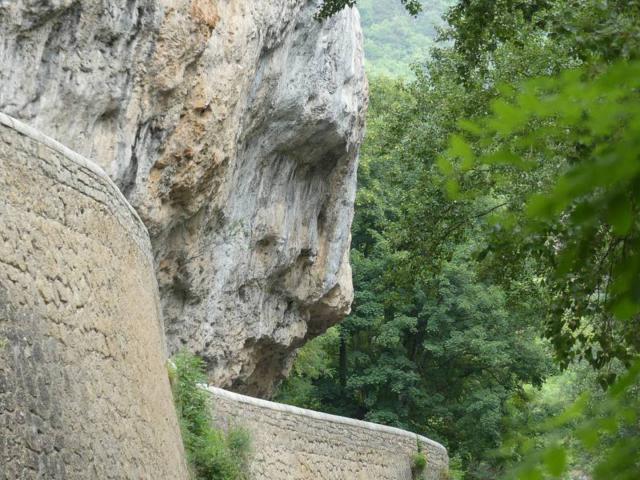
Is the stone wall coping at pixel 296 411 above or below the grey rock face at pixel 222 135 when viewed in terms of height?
below

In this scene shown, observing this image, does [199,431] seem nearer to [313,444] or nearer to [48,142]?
[313,444]

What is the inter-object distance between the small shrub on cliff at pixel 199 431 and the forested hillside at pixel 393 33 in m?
57.2

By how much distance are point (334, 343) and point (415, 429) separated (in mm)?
3529

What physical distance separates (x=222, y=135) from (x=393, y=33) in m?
65.2

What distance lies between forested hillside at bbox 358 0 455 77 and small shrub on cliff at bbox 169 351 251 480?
5723 cm

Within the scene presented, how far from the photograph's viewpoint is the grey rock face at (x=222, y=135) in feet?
40.0

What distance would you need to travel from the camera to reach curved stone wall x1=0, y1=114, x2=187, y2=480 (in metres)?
6.11

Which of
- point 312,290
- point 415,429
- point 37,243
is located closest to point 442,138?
point 312,290

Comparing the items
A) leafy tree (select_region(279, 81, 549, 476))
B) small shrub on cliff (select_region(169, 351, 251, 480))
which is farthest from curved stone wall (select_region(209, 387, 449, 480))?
leafy tree (select_region(279, 81, 549, 476))

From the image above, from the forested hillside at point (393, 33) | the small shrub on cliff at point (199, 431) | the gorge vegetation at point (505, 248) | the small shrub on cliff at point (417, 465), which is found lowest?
the small shrub on cliff at point (417, 465)

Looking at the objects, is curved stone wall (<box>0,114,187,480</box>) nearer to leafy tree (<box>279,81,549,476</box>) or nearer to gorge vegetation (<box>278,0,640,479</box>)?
gorge vegetation (<box>278,0,640,479</box>)

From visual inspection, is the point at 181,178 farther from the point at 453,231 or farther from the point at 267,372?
the point at 267,372

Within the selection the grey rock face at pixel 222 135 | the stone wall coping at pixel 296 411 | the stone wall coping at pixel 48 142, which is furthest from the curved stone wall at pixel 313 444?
the stone wall coping at pixel 48 142

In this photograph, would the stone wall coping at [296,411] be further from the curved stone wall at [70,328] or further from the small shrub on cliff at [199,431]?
the curved stone wall at [70,328]
